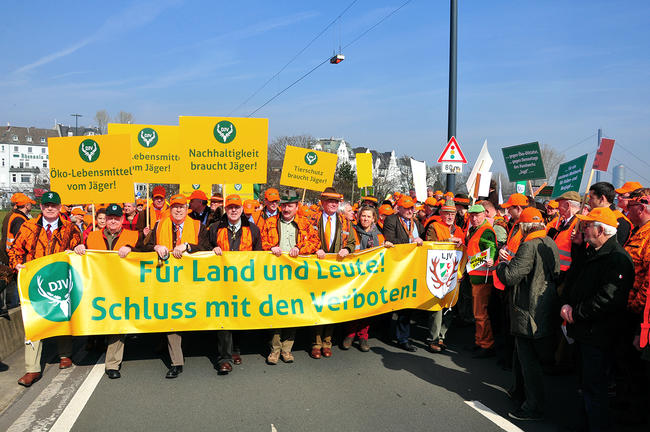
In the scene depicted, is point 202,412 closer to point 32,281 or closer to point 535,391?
point 32,281

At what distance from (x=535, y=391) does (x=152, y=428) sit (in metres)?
3.40

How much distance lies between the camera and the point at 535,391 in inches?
175

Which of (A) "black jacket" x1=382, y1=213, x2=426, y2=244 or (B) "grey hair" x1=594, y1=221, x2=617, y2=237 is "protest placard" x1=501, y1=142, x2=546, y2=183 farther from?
(B) "grey hair" x1=594, y1=221, x2=617, y2=237

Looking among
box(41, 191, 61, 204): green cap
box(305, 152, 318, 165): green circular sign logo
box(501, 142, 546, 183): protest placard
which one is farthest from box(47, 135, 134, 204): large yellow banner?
box(501, 142, 546, 183): protest placard

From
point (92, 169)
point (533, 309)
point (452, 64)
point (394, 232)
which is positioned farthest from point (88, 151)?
point (452, 64)

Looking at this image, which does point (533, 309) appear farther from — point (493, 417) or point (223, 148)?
point (223, 148)

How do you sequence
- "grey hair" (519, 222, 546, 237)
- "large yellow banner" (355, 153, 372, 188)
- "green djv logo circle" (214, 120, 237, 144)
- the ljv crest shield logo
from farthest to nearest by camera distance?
"large yellow banner" (355, 153, 372, 188) → "green djv logo circle" (214, 120, 237, 144) → the ljv crest shield logo → "grey hair" (519, 222, 546, 237)

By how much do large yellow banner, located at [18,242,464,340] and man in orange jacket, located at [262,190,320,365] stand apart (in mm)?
196

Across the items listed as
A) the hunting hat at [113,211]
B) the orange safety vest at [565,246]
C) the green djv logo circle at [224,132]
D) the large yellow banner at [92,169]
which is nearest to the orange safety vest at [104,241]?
the hunting hat at [113,211]

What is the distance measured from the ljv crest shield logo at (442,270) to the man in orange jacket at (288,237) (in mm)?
1630

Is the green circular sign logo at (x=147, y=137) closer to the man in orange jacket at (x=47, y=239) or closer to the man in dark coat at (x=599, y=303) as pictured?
the man in orange jacket at (x=47, y=239)

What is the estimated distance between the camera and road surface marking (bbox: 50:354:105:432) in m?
4.22

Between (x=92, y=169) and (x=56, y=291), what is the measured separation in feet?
5.16

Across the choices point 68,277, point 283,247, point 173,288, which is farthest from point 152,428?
point 283,247
